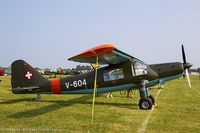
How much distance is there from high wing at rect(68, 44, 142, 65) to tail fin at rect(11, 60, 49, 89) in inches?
159

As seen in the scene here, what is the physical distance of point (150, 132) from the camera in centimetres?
821

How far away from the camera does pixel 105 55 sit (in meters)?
12.6

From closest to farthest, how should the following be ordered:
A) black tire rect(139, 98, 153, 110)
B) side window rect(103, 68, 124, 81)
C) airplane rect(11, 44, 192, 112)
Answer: black tire rect(139, 98, 153, 110) → airplane rect(11, 44, 192, 112) → side window rect(103, 68, 124, 81)

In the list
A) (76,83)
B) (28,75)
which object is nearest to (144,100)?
(76,83)

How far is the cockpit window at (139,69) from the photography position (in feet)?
46.5

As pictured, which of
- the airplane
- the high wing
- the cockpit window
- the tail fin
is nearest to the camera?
the high wing

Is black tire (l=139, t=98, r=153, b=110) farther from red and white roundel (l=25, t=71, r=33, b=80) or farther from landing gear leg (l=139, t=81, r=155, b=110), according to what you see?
red and white roundel (l=25, t=71, r=33, b=80)

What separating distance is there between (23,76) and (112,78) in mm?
5049

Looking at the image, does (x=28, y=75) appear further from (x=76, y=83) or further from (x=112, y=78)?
(x=112, y=78)

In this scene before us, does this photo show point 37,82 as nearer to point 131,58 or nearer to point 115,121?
point 131,58

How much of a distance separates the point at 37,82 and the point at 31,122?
6.54m

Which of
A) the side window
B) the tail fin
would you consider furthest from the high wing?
the tail fin

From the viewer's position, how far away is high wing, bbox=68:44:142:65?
10.6 metres

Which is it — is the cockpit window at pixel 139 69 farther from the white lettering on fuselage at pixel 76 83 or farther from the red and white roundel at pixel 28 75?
the red and white roundel at pixel 28 75
